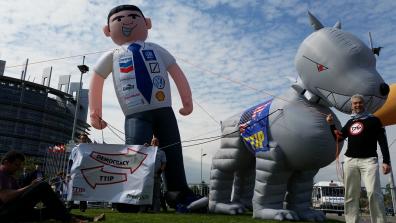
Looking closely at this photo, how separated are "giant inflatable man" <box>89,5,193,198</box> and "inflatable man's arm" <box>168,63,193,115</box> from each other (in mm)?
151

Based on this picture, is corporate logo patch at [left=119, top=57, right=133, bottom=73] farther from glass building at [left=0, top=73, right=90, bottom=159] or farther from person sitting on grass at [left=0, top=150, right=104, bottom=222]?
glass building at [left=0, top=73, right=90, bottom=159]

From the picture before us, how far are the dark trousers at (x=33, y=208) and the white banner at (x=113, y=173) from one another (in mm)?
2285

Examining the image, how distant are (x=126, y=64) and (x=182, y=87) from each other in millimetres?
1435

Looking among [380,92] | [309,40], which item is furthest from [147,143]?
[380,92]

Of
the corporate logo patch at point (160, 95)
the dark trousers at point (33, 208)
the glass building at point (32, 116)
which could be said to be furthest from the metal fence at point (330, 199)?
the glass building at point (32, 116)

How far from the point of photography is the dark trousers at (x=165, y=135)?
7285mm

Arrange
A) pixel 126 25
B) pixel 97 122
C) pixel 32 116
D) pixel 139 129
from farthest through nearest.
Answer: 1. pixel 32 116
2. pixel 126 25
3. pixel 97 122
4. pixel 139 129

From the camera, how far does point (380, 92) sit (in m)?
5.11

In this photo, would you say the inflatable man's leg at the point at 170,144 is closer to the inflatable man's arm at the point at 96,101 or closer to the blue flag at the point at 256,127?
the inflatable man's arm at the point at 96,101

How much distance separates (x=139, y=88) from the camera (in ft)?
24.3

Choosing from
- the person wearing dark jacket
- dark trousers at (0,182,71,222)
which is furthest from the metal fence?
dark trousers at (0,182,71,222)

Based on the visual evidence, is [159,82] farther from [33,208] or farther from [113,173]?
[33,208]

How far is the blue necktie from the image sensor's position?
7.42m

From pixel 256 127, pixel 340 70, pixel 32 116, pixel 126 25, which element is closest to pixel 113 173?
pixel 256 127
